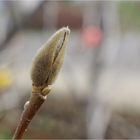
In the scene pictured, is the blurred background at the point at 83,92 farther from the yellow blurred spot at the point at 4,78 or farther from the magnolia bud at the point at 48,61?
the magnolia bud at the point at 48,61

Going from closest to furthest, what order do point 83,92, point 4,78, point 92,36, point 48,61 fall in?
point 48,61
point 4,78
point 92,36
point 83,92

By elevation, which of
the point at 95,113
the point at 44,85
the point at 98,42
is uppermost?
the point at 44,85

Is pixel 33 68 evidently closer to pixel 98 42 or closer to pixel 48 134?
pixel 98 42

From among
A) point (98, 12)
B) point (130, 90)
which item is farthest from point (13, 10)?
point (130, 90)

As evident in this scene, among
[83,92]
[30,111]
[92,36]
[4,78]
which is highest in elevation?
[30,111]

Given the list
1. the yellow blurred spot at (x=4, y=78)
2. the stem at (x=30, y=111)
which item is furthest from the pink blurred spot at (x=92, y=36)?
the stem at (x=30, y=111)

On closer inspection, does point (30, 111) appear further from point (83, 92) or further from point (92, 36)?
point (83, 92)

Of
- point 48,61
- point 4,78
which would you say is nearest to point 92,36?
point 4,78
